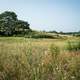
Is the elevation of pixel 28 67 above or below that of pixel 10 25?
below

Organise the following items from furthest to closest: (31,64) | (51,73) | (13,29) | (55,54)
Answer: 1. (13,29)
2. (55,54)
3. (51,73)
4. (31,64)

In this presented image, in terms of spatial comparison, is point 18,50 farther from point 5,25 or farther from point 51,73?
point 5,25

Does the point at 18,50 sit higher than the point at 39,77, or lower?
higher

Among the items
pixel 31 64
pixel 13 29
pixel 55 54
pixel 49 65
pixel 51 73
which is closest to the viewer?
pixel 31 64

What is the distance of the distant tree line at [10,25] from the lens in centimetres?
5544

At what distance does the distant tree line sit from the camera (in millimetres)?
55438

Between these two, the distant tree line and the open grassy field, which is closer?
the open grassy field

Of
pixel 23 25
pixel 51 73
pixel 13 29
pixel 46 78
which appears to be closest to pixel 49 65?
pixel 51 73

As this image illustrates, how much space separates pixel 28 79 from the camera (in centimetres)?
586

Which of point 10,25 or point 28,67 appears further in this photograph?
point 10,25

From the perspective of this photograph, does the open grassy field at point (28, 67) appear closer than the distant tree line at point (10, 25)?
Yes

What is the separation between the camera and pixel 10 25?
6003 centimetres

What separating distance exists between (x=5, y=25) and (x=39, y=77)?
54.5m

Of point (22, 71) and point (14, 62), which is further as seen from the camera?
point (14, 62)
